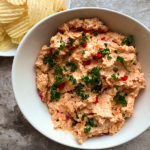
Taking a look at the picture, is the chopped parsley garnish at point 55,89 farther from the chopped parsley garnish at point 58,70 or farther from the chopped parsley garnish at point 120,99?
the chopped parsley garnish at point 120,99

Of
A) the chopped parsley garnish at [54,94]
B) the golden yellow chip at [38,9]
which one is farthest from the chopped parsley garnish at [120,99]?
the golden yellow chip at [38,9]

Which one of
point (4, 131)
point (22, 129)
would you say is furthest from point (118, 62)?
point (4, 131)

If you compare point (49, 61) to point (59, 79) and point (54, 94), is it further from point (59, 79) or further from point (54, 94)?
point (54, 94)

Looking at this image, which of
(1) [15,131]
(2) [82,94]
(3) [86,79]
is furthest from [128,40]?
(1) [15,131]

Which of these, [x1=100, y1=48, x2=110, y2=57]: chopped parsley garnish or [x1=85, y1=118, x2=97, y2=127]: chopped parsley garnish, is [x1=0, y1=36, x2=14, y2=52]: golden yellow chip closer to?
[x1=100, y1=48, x2=110, y2=57]: chopped parsley garnish

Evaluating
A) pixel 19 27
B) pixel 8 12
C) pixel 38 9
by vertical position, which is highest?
pixel 38 9

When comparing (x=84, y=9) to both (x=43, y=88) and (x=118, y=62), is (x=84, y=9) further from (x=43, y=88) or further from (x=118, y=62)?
(x=43, y=88)
